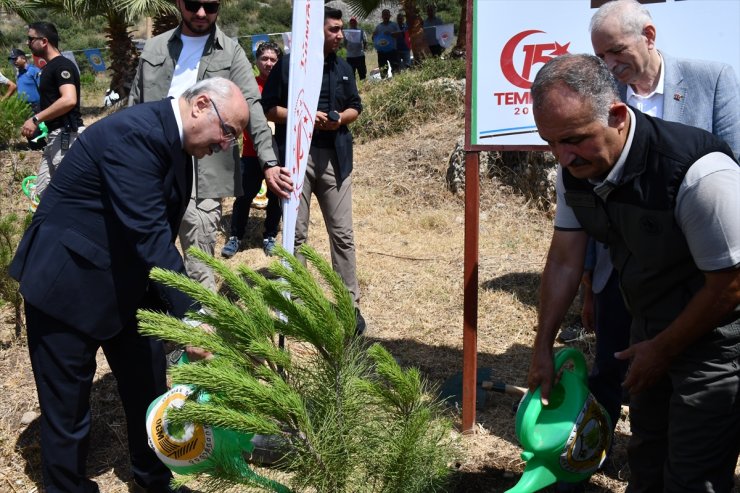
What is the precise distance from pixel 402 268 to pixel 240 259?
4.41 feet

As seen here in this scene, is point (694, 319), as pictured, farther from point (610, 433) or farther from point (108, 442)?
point (108, 442)

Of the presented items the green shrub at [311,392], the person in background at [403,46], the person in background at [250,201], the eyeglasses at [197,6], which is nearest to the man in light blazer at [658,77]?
the green shrub at [311,392]

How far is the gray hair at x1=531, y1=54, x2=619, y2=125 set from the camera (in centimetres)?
179

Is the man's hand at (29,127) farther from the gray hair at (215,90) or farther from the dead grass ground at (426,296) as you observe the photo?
the gray hair at (215,90)

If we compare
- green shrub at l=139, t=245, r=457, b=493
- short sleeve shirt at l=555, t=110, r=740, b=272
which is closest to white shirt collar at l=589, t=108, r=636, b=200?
short sleeve shirt at l=555, t=110, r=740, b=272

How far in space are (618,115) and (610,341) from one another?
128cm

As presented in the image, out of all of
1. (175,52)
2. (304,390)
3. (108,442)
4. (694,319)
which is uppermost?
(175,52)

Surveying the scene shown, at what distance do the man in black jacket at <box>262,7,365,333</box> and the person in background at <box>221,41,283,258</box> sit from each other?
1616 millimetres

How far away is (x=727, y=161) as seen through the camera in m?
1.81

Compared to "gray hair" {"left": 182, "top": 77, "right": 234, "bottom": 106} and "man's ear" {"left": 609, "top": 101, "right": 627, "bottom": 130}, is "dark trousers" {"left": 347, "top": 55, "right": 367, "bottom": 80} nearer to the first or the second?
"gray hair" {"left": 182, "top": 77, "right": 234, "bottom": 106}

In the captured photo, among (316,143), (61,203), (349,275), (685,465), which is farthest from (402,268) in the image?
(685,465)

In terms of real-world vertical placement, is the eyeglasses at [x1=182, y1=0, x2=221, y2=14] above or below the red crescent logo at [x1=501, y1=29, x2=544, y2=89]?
above

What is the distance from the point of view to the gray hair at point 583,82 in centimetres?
179

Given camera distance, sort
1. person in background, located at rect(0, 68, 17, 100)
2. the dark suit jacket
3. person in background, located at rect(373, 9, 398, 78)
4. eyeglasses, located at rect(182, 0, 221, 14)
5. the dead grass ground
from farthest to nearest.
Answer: person in background, located at rect(373, 9, 398, 78) < person in background, located at rect(0, 68, 17, 100) < eyeglasses, located at rect(182, 0, 221, 14) < the dead grass ground < the dark suit jacket
